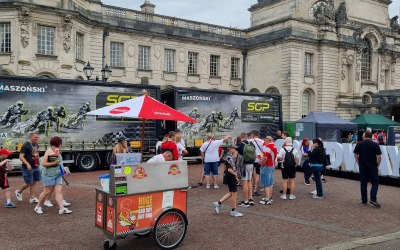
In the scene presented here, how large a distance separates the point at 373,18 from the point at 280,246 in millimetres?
44222

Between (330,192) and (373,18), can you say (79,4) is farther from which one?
(373,18)

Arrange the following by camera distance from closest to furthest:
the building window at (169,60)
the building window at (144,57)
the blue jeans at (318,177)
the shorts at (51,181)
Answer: the shorts at (51,181), the blue jeans at (318,177), the building window at (144,57), the building window at (169,60)

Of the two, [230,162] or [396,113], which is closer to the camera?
[230,162]

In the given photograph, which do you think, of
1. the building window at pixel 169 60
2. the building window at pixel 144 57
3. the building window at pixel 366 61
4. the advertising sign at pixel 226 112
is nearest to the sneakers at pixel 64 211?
the advertising sign at pixel 226 112

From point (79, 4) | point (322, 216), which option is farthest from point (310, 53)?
point (322, 216)

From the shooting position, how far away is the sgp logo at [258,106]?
80.8 ft

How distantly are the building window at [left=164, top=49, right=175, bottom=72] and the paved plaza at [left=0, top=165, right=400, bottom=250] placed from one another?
2588 cm

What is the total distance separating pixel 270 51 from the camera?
41188 mm

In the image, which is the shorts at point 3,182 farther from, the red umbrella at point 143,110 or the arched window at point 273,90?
the arched window at point 273,90

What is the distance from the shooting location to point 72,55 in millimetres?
28688

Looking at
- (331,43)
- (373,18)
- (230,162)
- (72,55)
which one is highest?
(373,18)

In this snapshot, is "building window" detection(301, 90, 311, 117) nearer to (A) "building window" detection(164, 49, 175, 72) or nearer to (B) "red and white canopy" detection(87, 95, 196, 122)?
(A) "building window" detection(164, 49, 175, 72)

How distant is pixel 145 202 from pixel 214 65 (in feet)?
115

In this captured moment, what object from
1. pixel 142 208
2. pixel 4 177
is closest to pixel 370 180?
pixel 142 208
